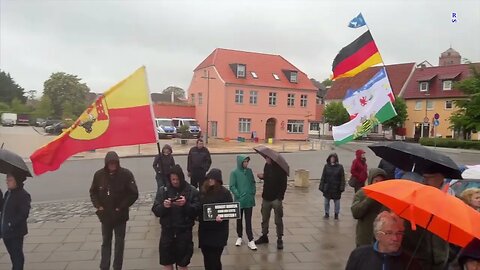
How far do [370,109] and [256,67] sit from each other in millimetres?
44325

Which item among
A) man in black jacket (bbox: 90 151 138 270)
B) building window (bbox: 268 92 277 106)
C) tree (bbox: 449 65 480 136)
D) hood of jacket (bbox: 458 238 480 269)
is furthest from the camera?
building window (bbox: 268 92 277 106)

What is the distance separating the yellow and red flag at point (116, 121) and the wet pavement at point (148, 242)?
2125 mm

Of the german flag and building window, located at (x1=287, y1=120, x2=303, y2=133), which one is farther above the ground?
the german flag

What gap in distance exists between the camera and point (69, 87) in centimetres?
8406

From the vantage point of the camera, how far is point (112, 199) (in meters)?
5.73

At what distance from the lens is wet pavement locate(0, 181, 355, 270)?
6.40 metres

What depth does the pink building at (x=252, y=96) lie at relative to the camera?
48125 mm

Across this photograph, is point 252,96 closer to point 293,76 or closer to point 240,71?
point 240,71

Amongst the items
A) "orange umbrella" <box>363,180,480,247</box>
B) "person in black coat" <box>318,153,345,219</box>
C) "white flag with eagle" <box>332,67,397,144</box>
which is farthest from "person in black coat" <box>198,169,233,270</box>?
"person in black coat" <box>318,153,345,219</box>

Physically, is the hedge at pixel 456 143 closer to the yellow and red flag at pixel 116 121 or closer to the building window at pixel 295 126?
the building window at pixel 295 126

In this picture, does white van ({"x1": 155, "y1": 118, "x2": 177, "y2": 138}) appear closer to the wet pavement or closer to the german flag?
the wet pavement

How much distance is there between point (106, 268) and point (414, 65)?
60210 mm

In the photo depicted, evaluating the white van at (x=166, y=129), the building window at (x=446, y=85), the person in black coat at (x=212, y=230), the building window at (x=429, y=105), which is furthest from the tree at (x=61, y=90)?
the person in black coat at (x=212, y=230)

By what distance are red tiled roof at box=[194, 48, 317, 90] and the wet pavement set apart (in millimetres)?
38366
